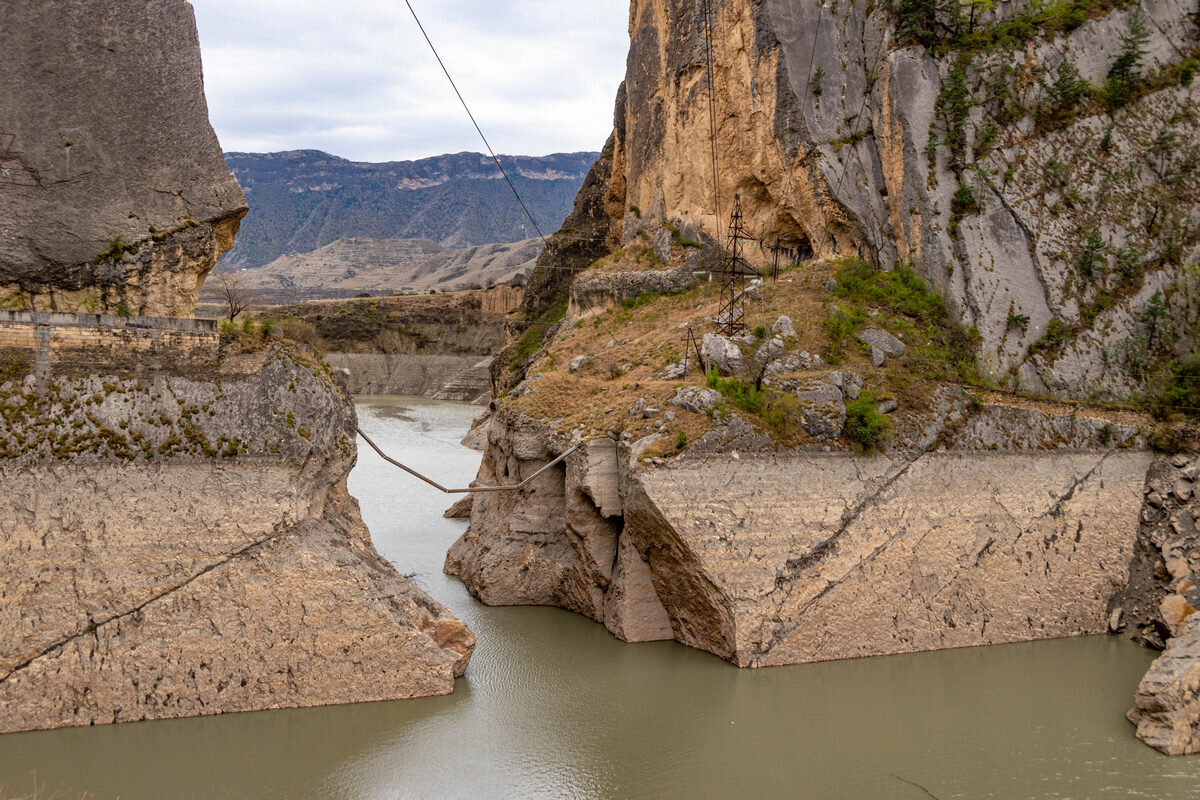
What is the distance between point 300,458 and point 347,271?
14229cm

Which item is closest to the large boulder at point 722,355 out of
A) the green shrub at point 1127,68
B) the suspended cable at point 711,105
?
the suspended cable at point 711,105

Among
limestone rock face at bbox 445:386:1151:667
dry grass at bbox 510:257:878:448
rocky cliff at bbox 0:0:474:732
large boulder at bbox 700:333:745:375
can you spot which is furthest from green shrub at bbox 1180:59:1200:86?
rocky cliff at bbox 0:0:474:732

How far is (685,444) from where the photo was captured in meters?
13.8

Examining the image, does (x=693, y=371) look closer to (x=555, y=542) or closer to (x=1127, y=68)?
(x=555, y=542)

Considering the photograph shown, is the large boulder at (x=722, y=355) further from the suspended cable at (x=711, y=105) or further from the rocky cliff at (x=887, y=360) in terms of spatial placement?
the suspended cable at (x=711, y=105)

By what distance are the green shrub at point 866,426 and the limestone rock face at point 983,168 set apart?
4.30 m

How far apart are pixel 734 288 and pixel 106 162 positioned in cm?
1248

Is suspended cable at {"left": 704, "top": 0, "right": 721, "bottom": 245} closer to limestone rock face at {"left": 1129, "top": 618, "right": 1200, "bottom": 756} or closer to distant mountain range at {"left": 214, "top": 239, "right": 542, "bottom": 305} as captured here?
limestone rock face at {"left": 1129, "top": 618, "right": 1200, "bottom": 756}

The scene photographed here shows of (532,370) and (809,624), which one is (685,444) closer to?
(809,624)

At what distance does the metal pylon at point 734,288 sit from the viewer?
55.2 feet

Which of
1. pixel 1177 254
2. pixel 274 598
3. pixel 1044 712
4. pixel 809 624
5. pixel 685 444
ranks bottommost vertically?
pixel 1044 712

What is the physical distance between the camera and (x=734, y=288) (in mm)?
19953

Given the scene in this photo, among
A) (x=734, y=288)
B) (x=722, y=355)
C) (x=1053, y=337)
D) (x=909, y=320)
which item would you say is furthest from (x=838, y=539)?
(x=734, y=288)

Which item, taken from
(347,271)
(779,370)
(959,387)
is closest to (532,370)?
(779,370)
